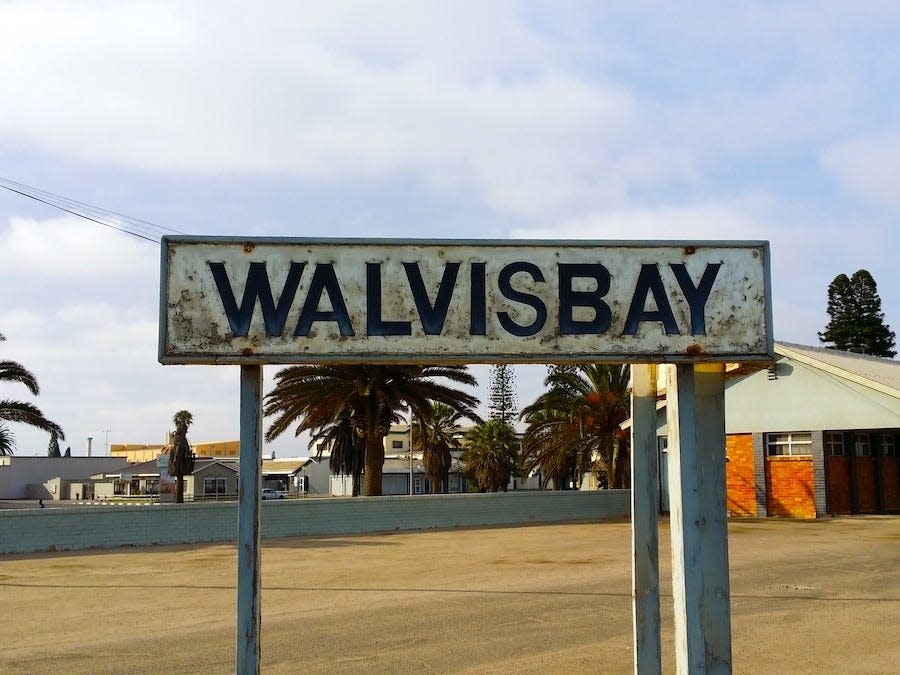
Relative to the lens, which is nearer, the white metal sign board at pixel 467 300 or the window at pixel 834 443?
the white metal sign board at pixel 467 300

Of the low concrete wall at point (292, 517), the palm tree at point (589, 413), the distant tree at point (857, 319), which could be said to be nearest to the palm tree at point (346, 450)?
the palm tree at point (589, 413)

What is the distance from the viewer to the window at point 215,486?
68.4m

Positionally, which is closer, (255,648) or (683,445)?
(255,648)

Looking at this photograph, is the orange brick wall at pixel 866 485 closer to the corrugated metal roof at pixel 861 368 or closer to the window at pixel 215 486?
the corrugated metal roof at pixel 861 368

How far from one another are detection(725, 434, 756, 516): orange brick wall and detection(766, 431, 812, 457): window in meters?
0.64

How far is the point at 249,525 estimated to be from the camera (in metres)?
5.43

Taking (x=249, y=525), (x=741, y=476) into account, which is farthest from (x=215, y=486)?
(x=249, y=525)

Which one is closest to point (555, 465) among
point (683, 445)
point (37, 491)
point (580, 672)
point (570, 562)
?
point (570, 562)

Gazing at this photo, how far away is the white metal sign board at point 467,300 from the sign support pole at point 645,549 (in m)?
1.03

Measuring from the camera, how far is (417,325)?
5617 millimetres

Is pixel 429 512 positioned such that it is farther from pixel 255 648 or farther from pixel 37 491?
pixel 37 491

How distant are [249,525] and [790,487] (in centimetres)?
2756

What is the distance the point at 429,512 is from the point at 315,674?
63.1ft

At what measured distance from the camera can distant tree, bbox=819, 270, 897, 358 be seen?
5878 centimetres
